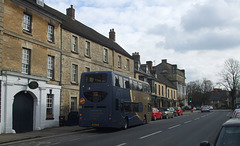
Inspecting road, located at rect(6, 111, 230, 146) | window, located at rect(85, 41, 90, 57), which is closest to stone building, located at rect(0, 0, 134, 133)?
window, located at rect(85, 41, 90, 57)

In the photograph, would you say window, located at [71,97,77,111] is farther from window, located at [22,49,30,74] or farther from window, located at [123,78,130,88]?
window, located at [123,78,130,88]

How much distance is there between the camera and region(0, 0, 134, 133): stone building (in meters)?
16.8

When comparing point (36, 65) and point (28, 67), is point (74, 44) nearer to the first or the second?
point (36, 65)

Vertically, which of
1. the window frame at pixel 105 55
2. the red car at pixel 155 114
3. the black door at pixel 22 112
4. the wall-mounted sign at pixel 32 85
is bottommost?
the red car at pixel 155 114

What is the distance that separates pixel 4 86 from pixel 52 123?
5886 mm

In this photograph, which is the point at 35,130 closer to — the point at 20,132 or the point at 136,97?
the point at 20,132

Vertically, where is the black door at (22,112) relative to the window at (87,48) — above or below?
below

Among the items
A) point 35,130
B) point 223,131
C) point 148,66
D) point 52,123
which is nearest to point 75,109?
point 52,123

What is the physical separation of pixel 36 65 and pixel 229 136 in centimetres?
1668

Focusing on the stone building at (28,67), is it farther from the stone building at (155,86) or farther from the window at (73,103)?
the stone building at (155,86)

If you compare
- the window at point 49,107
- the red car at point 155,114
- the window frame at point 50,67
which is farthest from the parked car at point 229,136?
the red car at point 155,114

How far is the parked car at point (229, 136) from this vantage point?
5.20 meters

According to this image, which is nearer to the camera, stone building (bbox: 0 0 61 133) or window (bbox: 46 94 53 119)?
stone building (bbox: 0 0 61 133)

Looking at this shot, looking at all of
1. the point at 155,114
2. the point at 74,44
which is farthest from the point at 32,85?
the point at 155,114
